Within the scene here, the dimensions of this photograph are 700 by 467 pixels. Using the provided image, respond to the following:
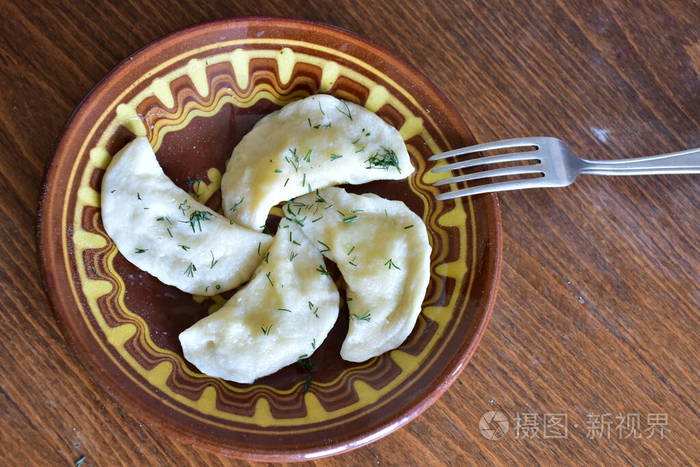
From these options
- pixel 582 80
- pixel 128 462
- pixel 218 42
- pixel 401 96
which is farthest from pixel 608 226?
pixel 128 462

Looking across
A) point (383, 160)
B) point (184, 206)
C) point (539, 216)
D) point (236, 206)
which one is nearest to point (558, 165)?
point (539, 216)

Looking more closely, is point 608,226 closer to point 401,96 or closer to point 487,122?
point 487,122

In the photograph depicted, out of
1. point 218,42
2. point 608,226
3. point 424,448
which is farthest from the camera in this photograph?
point 608,226

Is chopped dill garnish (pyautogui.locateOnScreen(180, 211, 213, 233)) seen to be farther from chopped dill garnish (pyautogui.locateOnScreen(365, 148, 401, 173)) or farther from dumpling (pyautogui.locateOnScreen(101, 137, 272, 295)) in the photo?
chopped dill garnish (pyautogui.locateOnScreen(365, 148, 401, 173))

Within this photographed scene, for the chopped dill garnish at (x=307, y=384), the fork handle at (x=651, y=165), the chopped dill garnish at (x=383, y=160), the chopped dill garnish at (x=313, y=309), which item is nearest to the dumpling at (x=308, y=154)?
the chopped dill garnish at (x=383, y=160)

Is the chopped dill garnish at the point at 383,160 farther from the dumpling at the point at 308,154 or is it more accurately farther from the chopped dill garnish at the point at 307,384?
the chopped dill garnish at the point at 307,384

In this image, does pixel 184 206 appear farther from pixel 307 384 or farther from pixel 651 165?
pixel 651 165
